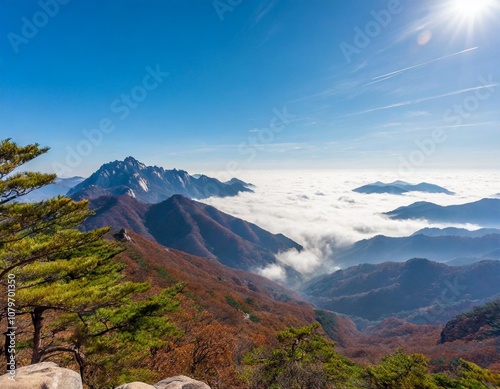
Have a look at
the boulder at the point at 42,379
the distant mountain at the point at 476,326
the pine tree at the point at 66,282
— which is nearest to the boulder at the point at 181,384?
the pine tree at the point at 66,282

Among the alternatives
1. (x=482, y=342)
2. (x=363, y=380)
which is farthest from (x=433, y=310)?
(x=363, y=380)

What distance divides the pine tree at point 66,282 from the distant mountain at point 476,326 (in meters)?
98.6

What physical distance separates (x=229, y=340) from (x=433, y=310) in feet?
751

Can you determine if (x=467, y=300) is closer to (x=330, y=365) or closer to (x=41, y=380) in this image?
(x=330, y=365)

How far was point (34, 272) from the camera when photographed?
7.49 metres

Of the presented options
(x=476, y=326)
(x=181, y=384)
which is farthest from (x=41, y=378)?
(x=476, y=326)

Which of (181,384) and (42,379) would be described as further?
(181,384)

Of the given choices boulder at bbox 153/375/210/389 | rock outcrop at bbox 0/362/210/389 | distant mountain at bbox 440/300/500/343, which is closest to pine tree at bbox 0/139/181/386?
rock outcrop at bbox 0/362/210/389

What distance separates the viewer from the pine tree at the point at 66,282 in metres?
7.44

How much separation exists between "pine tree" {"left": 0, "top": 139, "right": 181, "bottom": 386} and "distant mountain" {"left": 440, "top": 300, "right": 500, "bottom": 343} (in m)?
98.6

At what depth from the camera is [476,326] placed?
80.6 meters

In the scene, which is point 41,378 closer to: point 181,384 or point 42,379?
point 42,379

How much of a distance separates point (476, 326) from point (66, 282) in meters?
114

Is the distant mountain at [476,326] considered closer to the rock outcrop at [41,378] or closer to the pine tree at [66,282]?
the pine tree at [66,282]
